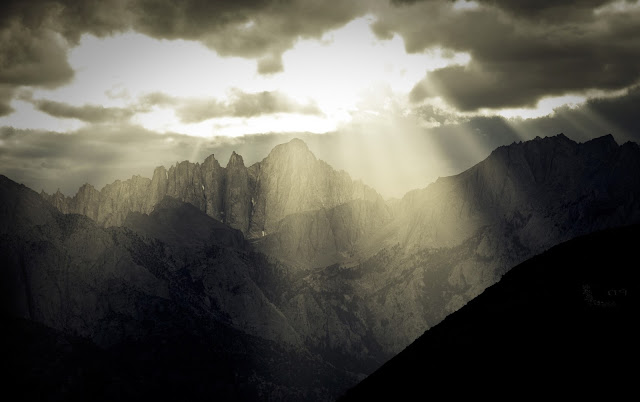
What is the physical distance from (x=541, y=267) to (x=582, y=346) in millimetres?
35072

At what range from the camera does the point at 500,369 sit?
6172 centimetres

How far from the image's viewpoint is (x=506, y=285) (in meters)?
93.1

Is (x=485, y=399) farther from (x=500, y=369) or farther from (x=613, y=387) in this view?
(x=613, y=387)

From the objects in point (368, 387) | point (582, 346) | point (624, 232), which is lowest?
point (368, 387)

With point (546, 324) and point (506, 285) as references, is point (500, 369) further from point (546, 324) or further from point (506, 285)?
point (506, 285)

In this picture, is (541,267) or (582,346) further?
(541,267)

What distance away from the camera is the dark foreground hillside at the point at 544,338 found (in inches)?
2138

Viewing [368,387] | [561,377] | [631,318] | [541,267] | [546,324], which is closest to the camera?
[561,377]

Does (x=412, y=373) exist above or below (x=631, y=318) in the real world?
below

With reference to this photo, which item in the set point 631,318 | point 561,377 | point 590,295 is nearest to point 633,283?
point 590,295

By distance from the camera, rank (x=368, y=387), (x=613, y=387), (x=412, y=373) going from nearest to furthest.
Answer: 1. (x=613, y=387)
2. (x=412, y=373)
3. (x=368, y=387)

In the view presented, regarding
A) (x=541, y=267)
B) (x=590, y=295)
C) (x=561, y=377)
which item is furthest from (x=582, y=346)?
(x=541, y=267)

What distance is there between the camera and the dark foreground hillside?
54.3m

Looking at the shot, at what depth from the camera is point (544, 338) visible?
62.8 metres
